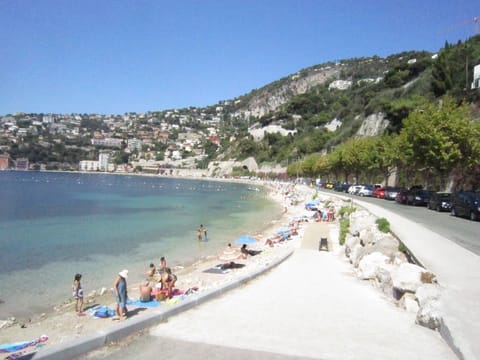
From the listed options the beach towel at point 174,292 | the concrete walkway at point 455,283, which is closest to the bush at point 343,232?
the concrete walkway at point 455,283

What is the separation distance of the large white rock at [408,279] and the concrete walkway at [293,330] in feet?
1.50

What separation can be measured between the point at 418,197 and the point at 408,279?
25.8m

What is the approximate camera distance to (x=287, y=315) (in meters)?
7.48

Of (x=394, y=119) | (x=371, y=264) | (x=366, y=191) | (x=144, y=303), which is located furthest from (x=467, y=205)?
(x=394, y=119)

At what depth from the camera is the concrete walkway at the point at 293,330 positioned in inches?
223

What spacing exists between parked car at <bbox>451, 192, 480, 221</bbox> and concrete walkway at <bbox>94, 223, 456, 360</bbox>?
14.8 metres

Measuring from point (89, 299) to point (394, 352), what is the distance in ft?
35.7

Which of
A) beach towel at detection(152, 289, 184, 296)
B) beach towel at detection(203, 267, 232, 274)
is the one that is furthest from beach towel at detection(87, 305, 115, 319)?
beach towel at detection(203, 267, 232, 274)

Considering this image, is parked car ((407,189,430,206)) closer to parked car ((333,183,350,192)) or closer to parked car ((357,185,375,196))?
parked car ((357,185,375,196))

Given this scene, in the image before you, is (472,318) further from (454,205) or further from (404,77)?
(404,77)

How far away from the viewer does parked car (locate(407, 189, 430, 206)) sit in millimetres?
31625

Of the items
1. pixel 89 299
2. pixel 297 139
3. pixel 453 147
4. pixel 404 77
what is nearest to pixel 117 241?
pixel 89 299

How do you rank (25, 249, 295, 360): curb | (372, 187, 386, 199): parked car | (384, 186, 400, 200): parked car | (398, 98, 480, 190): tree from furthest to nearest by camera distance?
(372, 187, 386, 199): parked car < (384, 186, 400, 200): parked car < (398, 98, 480, 190): tree < (25, 249, 295, 360): curb

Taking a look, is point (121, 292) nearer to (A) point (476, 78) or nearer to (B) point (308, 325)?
(B) point (308, 325)
